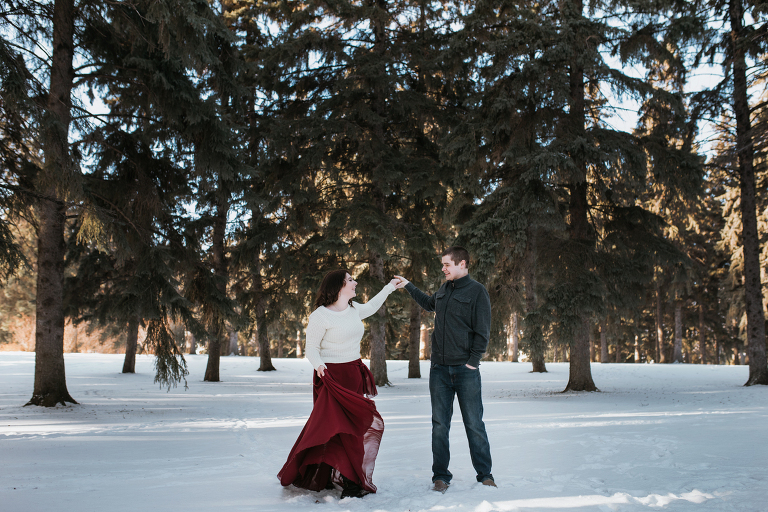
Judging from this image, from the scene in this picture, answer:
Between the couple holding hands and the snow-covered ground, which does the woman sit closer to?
the couple holding hands

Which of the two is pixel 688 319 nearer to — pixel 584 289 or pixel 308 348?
pixel 584 289

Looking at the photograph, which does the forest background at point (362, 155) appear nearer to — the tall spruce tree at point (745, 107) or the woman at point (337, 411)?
the tall spruce tree at point (745, 107)

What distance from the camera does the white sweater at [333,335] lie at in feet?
14.9

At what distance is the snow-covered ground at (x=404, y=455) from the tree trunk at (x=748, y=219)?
2.46 meters

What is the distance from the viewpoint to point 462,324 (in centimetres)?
454

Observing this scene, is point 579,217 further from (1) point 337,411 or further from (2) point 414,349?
(1) point 337,411

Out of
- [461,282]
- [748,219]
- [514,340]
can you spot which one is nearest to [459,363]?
[461,282]

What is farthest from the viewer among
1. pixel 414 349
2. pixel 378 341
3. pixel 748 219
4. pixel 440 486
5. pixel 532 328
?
pixel 414 349

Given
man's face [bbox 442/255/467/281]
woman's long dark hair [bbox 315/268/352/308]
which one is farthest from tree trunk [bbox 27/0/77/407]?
man's face [bbox 442/255/467/281]

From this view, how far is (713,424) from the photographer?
7.58 m

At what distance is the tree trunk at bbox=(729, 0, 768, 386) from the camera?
1355cm

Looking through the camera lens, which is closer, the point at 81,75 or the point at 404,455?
the point at 404,455

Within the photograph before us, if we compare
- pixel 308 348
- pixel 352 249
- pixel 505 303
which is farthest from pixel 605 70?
pixel 308 348

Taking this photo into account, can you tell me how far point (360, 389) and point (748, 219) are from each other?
44.4 ft
